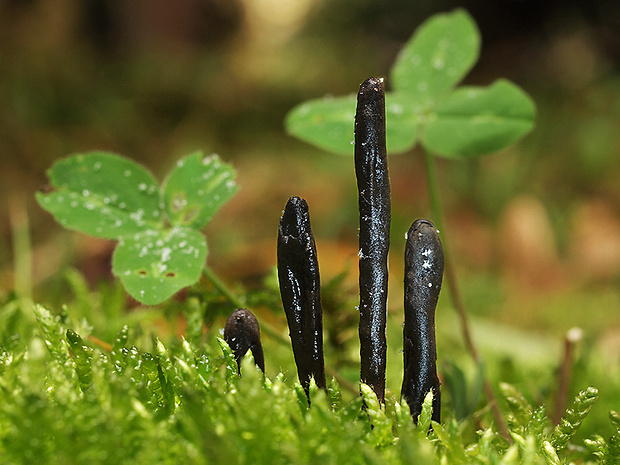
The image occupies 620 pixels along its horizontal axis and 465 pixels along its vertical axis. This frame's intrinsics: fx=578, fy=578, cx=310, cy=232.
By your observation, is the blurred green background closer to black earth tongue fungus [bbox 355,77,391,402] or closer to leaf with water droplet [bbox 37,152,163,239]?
leaf with water droplet [bbox 37,152,163,239]

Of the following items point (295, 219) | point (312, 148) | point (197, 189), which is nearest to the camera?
point (295, 219)

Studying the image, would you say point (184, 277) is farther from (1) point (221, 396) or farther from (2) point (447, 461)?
(2) point (447, 461)

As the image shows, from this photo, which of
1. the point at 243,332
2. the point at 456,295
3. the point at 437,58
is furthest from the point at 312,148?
the point at 243,332

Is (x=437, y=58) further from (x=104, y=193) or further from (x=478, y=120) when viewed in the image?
(x=104, y=193)

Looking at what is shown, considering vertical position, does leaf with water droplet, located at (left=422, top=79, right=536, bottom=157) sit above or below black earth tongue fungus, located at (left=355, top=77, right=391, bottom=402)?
above

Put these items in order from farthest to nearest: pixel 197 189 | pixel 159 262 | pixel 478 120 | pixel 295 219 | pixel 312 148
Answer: pixel 312 148, pixel 478 120, pixel 197 189, pixel 159 262, pixel 295 219

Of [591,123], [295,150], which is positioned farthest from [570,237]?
[295,150]

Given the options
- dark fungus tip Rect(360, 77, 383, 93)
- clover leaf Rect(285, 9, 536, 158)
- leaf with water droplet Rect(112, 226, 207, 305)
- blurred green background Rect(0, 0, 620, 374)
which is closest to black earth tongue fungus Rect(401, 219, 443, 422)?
dark fungus tip Rect(360, 77, 383, 93)
